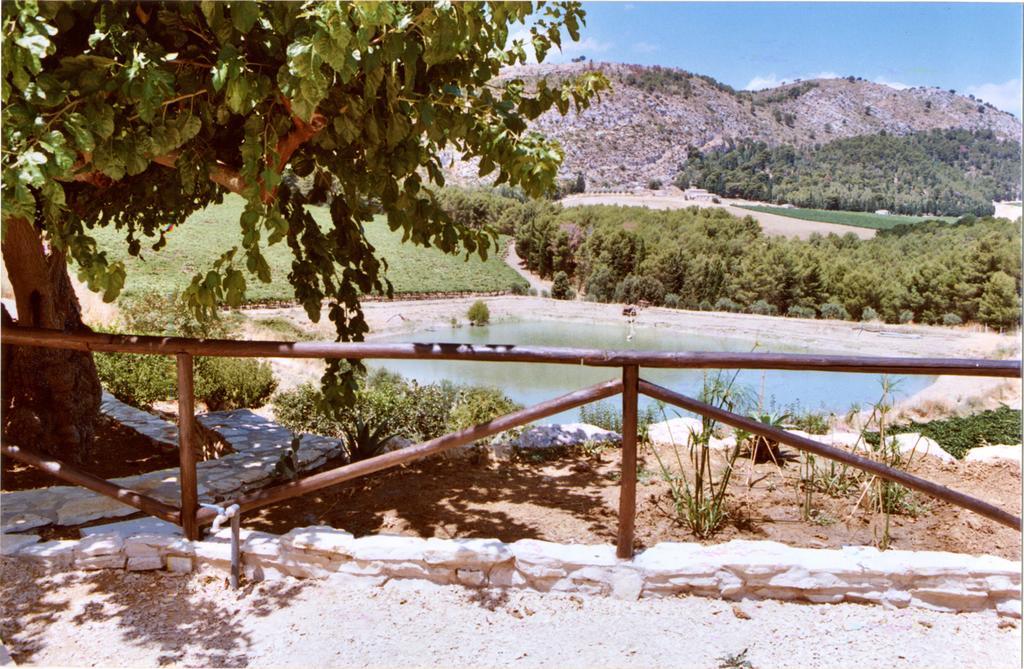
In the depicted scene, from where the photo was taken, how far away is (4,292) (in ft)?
25.2

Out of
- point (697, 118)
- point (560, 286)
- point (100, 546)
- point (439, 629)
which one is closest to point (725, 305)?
point (560, 286)

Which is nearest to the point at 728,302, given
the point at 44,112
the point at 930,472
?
the point at 930,472

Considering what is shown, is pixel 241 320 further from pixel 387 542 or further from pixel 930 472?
pixel 930 472

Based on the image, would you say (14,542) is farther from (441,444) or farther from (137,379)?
(137,379)

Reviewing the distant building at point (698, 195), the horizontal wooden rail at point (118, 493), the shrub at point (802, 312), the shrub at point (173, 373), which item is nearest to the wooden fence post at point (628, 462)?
the horizontal wooden rail at point (118, 493)

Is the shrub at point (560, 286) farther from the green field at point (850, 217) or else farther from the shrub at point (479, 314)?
the green field at point (850, 217)

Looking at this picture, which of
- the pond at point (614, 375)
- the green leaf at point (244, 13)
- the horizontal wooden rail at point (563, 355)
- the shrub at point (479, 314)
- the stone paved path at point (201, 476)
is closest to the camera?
the green leaf at point (244, 13)

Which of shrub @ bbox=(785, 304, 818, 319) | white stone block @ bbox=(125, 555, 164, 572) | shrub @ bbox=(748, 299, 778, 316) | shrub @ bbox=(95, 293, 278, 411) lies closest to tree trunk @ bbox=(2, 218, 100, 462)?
white stone block @ bbox=(125, 555, 164, 572)

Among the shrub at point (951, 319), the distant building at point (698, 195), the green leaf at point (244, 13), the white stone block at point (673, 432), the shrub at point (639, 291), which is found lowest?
the white stone block at point (673, 432)

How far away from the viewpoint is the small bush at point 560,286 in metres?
8.65

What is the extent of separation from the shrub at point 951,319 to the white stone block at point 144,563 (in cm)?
900

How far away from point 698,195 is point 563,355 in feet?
29.1

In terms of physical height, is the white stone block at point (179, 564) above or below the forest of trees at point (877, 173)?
below

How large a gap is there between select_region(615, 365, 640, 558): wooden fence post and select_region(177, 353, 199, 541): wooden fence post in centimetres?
149
